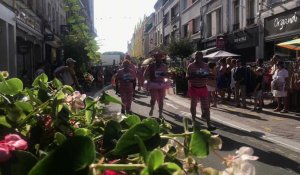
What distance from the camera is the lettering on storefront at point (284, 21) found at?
63.6 ft

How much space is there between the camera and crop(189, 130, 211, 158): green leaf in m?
1.19

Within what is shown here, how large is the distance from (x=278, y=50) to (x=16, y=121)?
826 inches

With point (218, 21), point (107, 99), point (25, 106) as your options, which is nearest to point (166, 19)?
point (218, 21)

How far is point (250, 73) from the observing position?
48.1ft

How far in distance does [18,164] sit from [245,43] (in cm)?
2456

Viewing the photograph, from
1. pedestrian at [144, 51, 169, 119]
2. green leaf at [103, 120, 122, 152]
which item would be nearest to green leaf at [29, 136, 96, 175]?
green leaf at [103, 120, 122, 152]

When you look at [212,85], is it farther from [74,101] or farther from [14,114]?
[14,114]

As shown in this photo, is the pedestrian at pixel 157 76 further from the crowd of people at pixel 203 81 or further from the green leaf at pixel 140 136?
the green leaf at pixel 140 136

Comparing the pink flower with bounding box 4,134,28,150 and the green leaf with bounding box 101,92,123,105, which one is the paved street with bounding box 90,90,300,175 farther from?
the pink flower with bounding box 4,134,28,150

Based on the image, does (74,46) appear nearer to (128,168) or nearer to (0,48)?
(0,48)

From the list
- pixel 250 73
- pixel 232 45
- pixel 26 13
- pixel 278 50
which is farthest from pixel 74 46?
pixel 250 73

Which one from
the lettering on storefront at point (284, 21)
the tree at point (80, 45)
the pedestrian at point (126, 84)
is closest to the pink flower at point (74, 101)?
the pedestrian at point (126, 84)

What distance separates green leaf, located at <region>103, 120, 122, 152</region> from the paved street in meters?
2.90

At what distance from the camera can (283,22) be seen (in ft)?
67.2
